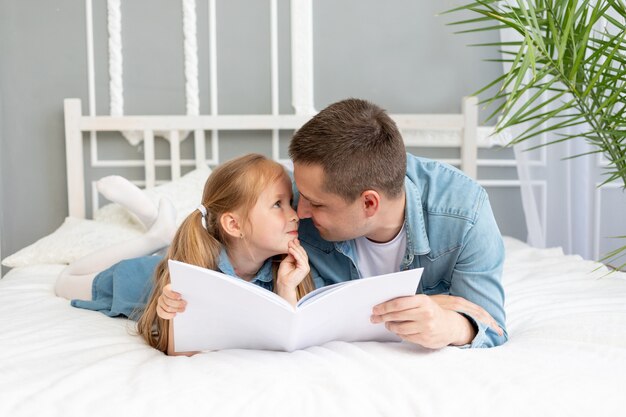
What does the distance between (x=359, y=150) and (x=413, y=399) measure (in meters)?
0.44

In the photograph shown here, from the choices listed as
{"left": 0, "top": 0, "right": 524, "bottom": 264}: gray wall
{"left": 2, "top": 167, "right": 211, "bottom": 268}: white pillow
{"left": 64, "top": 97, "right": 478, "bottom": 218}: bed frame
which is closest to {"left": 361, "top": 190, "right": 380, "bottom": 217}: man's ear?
{"left": 2, "top": 167, "right": 211, "bottom": 268}: white pillow

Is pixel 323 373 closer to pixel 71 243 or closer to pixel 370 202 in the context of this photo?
pixel 370 202

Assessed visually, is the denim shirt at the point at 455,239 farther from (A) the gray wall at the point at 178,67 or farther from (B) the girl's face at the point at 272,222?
(A) the gray wall at the point at 178,67

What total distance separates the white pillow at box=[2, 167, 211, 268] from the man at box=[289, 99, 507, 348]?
1.00m

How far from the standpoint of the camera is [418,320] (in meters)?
1.00

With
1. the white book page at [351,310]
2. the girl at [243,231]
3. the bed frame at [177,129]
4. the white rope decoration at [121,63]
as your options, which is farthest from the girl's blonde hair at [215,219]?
the white rope decoration at [121,63]

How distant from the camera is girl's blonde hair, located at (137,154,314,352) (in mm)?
1264

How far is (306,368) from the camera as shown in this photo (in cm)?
98

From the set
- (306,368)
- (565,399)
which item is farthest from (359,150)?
(565,399)

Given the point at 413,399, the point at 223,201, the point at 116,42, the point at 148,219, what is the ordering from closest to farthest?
the point at 413,399
the point at 223,201
the point at 148,219
the point at 116,42

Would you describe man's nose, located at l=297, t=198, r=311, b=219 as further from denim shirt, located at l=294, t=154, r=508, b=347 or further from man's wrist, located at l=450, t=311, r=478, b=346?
man's wrist, located at l=450, t=311, r=478, b=346

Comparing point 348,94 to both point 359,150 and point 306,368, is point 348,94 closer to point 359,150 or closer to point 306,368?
point 359,150

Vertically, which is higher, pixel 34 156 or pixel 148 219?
pixel 34 156

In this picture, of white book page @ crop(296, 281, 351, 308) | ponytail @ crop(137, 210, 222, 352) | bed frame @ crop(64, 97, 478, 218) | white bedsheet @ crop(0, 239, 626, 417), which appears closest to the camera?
white bedsheet @ crop(0, 239, 626, 417)
